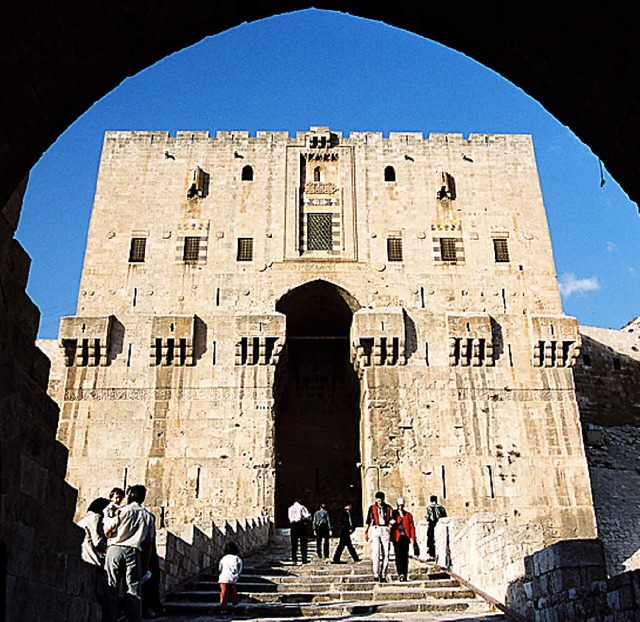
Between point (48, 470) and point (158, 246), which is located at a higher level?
point (158, 246)

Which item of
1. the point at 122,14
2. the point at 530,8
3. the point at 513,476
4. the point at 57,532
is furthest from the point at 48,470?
the point at 513,476

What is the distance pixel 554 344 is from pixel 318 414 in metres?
8.18

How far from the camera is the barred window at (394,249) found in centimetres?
2108

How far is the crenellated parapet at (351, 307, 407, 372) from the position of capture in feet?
64.2

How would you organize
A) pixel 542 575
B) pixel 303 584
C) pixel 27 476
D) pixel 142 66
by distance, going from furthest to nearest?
1. pixel 303 584
2. pixel 542 575
3. pixel 27 476
4. pixel 142 66

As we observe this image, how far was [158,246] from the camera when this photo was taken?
2114 cm

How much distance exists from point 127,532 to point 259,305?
1387 centimetres

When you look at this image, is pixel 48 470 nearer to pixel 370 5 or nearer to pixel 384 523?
pixel 370 5

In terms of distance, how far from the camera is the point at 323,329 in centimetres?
2384

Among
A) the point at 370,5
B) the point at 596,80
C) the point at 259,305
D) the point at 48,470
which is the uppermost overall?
the point at 259,305

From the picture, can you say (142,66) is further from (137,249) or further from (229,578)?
(137,249)

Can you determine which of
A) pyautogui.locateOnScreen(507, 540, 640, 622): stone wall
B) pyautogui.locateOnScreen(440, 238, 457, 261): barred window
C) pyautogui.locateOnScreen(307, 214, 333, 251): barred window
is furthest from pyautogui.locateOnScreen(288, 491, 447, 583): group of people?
pyautogui.locateOnScreen(307, 214, 333, 251): barred window

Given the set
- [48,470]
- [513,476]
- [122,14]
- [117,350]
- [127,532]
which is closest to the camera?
[122,14]

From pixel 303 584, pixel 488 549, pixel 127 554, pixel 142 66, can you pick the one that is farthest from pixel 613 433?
pixel 142 66
